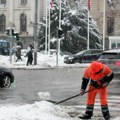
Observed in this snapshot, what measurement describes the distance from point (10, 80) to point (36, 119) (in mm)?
10029

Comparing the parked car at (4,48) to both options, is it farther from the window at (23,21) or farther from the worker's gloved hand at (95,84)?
the worker's gloved hand at (95,84)

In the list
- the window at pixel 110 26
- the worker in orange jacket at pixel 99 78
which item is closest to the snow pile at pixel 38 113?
the worker in orange jacket at pixel 99 78

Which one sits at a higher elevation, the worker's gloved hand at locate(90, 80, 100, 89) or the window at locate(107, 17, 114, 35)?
the window at locate(107, 17, 114, 35)

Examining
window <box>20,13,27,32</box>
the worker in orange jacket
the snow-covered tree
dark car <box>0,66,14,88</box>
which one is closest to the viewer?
the worker in orange jacket

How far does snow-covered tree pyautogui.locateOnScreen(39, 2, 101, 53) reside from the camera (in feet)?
237

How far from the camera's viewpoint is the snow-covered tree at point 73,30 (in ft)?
237

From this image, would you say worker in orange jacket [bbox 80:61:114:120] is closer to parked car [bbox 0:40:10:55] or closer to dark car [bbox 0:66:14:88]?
dark car [bbox 0:66:14:88]

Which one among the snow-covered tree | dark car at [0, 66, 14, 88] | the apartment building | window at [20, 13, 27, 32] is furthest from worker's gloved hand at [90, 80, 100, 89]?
→ window at [20, 13, 27, 32]

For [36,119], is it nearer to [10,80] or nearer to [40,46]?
[10,80]

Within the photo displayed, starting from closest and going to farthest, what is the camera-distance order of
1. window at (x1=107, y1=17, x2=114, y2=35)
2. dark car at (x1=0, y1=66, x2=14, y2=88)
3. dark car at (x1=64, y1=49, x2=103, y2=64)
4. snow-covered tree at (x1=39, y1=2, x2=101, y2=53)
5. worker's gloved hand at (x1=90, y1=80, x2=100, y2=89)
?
worker's gloved hand at (x1=90, y1=80, x2=100, y2=89), dark car at (x1=0, y1=66, x2=14, y2=88), dark car at (x1=64, y1=49, x2=103, y2=64), snow-covered tree at (x1=39, y1=2, x2=101, y2=53), window at (x1=107, y1=17, x2=114, y2=35)

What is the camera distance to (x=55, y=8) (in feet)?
242

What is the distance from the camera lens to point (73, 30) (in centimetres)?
7219

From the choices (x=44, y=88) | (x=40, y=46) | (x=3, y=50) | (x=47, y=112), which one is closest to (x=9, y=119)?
(x=47, y=112)

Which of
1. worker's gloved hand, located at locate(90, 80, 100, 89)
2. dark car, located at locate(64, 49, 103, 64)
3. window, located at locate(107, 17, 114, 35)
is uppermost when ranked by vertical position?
window, located at locate(107, 17, 114, 35)
